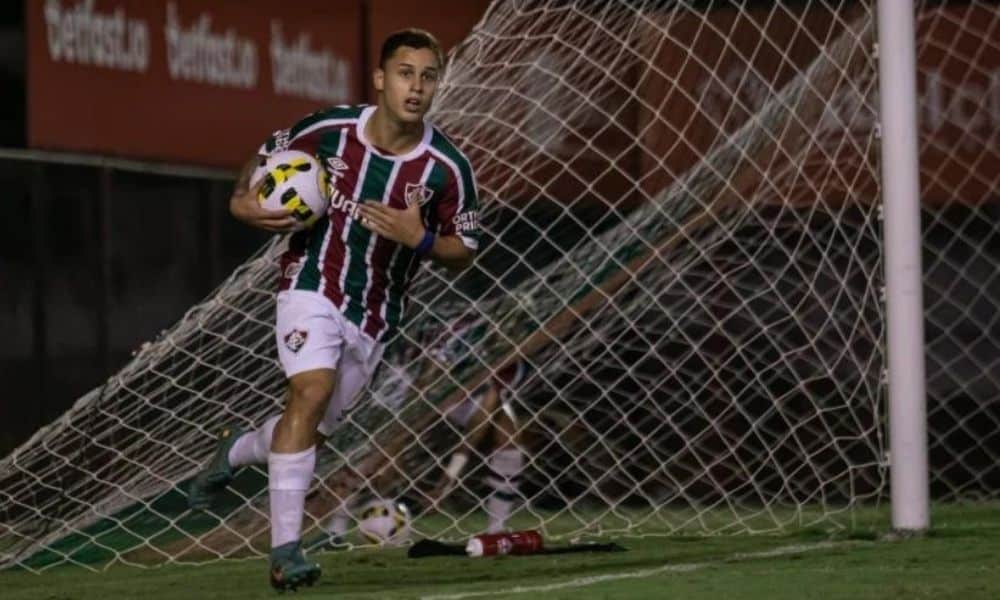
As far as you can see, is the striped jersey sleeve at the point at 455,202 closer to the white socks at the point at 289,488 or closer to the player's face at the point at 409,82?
the player's face at the point at 409,82

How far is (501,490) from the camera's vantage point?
8.17m

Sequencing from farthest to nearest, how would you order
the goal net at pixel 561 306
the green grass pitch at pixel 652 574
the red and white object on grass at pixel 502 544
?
the goal net at pixel 561 306, the red and white object on grass at pixel 502 544, the green grass pitch at pixel 652 574

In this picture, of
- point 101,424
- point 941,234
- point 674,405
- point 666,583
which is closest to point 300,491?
point 666,583

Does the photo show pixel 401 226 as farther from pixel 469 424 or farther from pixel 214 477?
pixel 469 424

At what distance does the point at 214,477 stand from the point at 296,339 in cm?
62

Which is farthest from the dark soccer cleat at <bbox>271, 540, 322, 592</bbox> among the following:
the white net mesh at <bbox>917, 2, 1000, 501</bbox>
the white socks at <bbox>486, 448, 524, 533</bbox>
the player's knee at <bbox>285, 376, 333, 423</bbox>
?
the white net mesh at <bbox>917, 2, 1000, 501</bbox>

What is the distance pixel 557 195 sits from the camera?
29.7 feet

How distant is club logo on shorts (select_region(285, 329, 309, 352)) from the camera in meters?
5.84

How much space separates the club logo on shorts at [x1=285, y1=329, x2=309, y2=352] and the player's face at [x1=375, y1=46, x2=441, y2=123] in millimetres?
618

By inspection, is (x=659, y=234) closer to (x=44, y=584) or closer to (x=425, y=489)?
(x=425, y=489)

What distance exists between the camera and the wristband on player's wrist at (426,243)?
5.83 m

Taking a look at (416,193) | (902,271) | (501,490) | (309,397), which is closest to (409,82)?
(416,193)

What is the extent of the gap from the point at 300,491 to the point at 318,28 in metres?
4.88

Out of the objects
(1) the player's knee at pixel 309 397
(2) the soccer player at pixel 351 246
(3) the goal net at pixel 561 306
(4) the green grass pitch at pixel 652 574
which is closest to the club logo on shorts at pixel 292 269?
(2) the soccer player at pixel 351 246
